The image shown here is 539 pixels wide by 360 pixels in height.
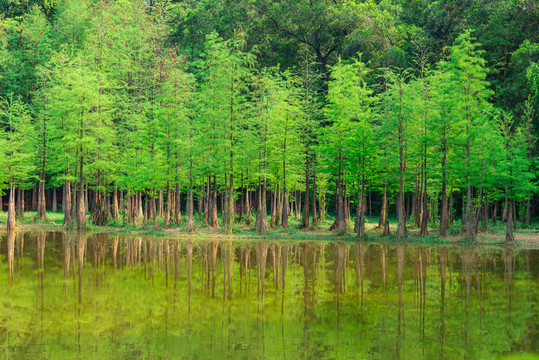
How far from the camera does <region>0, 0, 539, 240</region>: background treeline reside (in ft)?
121

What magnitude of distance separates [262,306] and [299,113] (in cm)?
2880

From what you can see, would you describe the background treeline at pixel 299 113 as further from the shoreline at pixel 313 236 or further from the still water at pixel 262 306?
the still water at pixel 262 306

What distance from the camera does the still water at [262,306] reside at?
34.8 ft

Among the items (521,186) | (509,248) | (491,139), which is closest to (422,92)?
(491,139)

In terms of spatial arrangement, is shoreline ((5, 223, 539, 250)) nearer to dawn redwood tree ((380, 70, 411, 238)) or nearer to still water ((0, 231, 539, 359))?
dawn redwood tree ((380, 70, 411, 238))

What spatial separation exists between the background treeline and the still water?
13.2m

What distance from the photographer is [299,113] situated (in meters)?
41.8

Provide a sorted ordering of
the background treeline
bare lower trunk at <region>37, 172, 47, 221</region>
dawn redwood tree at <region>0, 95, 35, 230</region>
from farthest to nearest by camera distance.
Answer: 1. bare lower trunk at <region>37, 172, 47, 221</region>
2. dawn redwood tree at <region>0, 95, 35, 230</region>
3. the background treeline

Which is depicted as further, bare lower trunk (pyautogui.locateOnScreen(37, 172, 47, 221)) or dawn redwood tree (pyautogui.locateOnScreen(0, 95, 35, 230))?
bare lower trunk (pyautogui.locateOnScreen(37, 172, 47, 221))

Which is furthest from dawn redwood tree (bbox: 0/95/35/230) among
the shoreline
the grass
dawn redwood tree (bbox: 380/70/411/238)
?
dawn redwood tree (bbox: 380/70/411/238)

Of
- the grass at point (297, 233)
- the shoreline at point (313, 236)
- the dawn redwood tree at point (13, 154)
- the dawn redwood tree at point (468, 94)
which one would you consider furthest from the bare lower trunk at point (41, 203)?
the dawn redwood tree at point (468, 94)

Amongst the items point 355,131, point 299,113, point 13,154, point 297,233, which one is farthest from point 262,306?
point 13,154

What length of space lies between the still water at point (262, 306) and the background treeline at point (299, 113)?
43.3 feet

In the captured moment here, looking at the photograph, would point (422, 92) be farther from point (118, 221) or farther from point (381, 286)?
point (118, 221)
